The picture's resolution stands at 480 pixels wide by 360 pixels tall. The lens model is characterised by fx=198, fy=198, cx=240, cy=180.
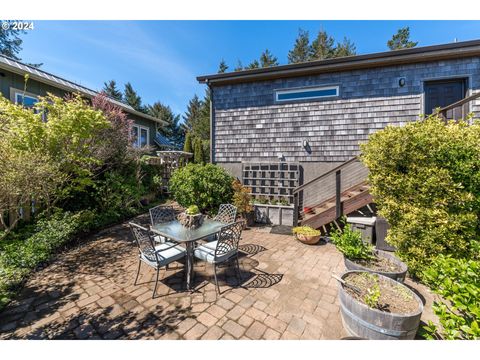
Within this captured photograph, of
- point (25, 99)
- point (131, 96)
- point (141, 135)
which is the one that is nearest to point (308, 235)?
point (25, 99)

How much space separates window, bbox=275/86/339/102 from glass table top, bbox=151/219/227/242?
17.1 feet

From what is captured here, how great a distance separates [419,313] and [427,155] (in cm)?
224

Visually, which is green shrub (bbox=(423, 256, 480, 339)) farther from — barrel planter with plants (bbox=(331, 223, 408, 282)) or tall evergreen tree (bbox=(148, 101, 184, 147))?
tall evergreen tree (bbox=(148, 101, 184, 147))

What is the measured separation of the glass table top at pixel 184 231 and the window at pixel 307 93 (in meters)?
5.23

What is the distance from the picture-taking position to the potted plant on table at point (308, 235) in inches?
187

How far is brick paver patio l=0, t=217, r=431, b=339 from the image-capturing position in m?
2.23

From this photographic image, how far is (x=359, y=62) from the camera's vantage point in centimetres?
586

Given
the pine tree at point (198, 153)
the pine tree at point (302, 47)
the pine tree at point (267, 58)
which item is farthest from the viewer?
the pine tree at point (267, 58)

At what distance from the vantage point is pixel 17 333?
2.23 meters

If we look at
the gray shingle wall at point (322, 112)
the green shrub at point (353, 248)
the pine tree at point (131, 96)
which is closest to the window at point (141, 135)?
the gray shingle wall at point (322, 112)

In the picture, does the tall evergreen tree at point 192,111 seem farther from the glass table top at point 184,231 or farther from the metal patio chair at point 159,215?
the glass table top at point 184,231
